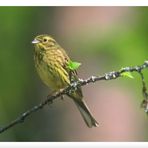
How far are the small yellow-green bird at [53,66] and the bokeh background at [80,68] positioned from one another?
0.22 m

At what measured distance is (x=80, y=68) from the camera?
30.9 feet

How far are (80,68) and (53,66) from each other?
305 millimetres

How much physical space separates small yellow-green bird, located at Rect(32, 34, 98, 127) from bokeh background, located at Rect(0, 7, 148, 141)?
0.71ft

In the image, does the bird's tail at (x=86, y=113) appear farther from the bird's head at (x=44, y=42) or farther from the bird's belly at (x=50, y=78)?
the bird's head at (x=44, y=42)

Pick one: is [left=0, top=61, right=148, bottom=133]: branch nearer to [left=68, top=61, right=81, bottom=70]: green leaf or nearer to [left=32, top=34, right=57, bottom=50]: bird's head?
[left=68, top=61, right=81, bottom=70]: green leaf

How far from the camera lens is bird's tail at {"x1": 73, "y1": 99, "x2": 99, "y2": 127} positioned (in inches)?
365

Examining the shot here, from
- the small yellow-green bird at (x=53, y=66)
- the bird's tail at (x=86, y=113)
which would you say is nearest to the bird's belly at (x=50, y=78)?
the small yellow-green bird at (x=53, y=66)

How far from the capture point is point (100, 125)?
9430mm

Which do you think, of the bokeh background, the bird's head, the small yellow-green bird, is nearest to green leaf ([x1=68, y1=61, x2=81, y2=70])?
the small yellow-green bird

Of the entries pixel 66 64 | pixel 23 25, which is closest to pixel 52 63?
pixel 66 64

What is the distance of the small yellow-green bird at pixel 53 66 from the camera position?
910 centimetres

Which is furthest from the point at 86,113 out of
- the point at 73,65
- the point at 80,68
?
the point at 73,65

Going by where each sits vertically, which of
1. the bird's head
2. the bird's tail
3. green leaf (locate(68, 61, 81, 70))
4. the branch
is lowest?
the bird's tail

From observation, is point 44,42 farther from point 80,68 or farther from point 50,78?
point 80,68
